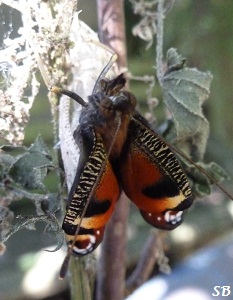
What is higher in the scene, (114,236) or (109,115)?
(109,115)

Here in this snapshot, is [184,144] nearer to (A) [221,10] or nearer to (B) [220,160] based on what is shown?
(A) [221,10]

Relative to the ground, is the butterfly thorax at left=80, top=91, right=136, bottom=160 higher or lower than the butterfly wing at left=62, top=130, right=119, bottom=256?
higher

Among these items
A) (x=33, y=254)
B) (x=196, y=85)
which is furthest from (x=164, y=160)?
(x=33, y=254)

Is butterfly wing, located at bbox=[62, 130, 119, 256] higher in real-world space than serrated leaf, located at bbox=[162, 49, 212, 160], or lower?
lower
